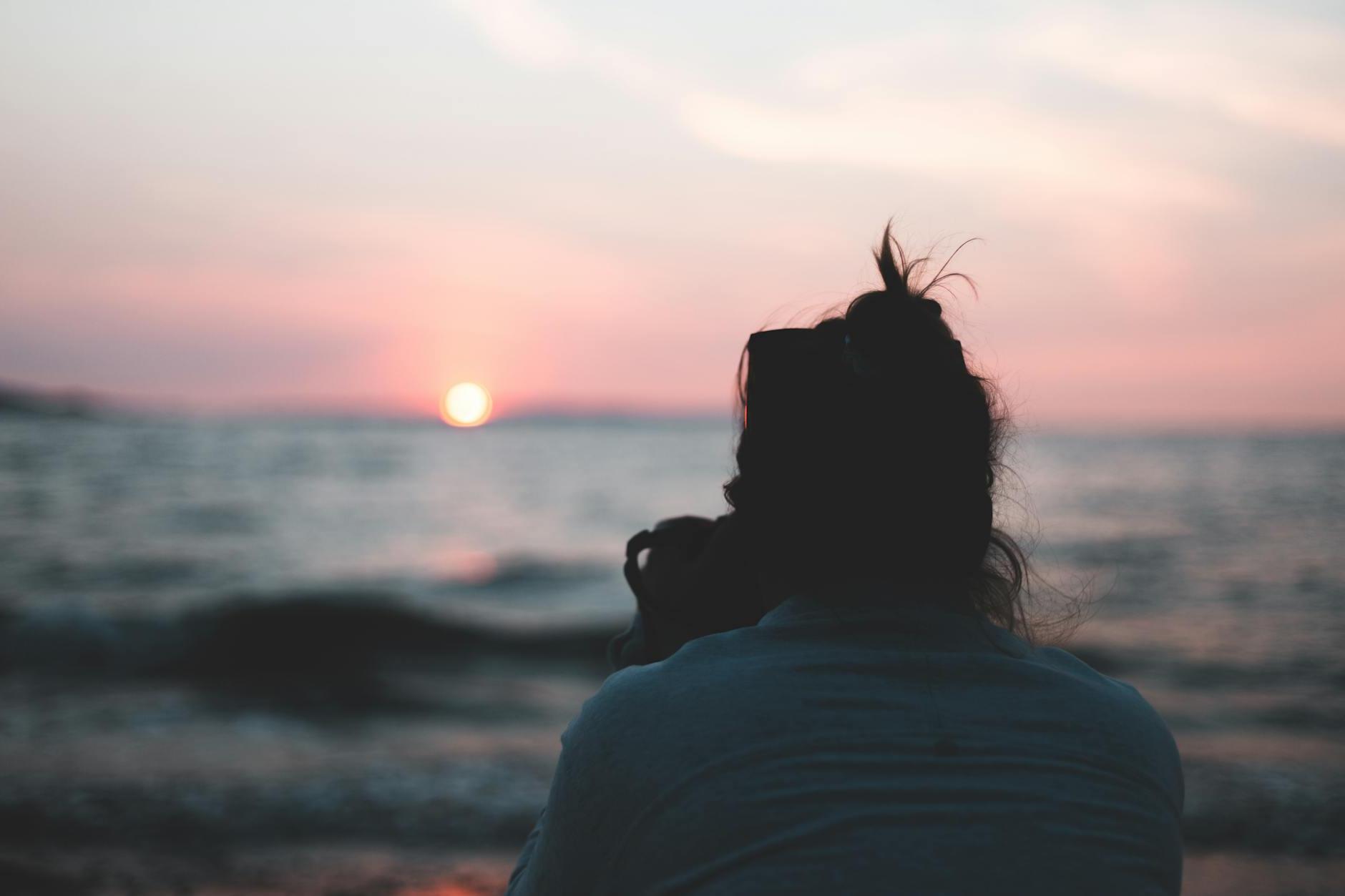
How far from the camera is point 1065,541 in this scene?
17312 mm

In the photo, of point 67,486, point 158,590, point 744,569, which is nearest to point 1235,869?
point 744,569

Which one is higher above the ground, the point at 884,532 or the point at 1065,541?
the point at 884,532

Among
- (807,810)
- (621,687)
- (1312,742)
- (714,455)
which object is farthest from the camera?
(714,455)

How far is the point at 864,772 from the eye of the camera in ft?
3.33

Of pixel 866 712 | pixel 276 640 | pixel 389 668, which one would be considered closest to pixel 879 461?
pixel 866 712

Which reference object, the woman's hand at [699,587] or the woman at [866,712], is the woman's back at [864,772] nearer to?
the woman at [866,712]

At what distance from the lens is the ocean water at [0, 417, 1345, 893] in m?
4.48

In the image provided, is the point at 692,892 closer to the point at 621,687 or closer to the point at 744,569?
the point at 621,687

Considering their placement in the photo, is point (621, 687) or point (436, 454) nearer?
point (621, 687)

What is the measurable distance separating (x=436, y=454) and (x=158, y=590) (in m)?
34.9

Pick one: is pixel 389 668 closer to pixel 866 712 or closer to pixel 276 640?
pixel 276 640

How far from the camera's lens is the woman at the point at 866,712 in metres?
0.99

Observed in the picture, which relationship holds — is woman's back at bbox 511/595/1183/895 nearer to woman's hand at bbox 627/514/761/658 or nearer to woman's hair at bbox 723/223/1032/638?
woman's hair at bbox 723/223/1032/638

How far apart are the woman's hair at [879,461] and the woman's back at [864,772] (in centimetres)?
7
